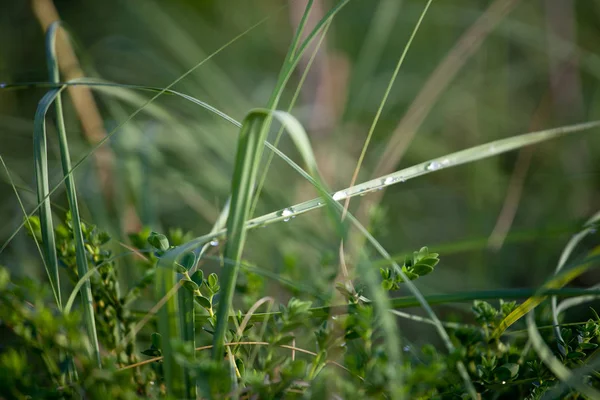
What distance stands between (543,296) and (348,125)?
1.10 m

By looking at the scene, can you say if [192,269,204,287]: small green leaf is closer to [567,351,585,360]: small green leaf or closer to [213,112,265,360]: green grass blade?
[213,112,265,360]: green grass blade

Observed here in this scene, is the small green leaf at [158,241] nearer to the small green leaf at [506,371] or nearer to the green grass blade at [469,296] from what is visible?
the green grass blade at [469,296]

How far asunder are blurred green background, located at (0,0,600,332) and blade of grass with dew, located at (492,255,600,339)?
0.97 feet

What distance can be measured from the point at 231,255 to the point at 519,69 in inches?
61.1

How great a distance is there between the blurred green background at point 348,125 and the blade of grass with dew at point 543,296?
295mm

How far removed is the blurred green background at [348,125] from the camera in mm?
1179

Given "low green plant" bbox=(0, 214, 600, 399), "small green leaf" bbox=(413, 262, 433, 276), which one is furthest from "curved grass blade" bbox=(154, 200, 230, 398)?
"small green leaf" bbox=(413, 262, 433, 276)

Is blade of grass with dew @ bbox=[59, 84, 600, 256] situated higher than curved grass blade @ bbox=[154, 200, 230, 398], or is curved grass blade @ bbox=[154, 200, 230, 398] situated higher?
blade of grass with dew @ bbox=[59, 84, 600, 256]

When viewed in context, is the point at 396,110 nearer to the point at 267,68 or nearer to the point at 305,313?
the point at 267,68

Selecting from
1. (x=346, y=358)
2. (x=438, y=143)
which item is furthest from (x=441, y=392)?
(x=438, y=143)

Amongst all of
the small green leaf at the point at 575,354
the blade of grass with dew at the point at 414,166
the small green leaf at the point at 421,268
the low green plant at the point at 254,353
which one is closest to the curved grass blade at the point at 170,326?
the low green plant at the point at 254,353

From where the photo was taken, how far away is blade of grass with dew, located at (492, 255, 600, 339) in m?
0.49

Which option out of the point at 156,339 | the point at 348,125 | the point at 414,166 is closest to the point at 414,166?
the point at 414,166

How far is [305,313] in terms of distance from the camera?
523mm
